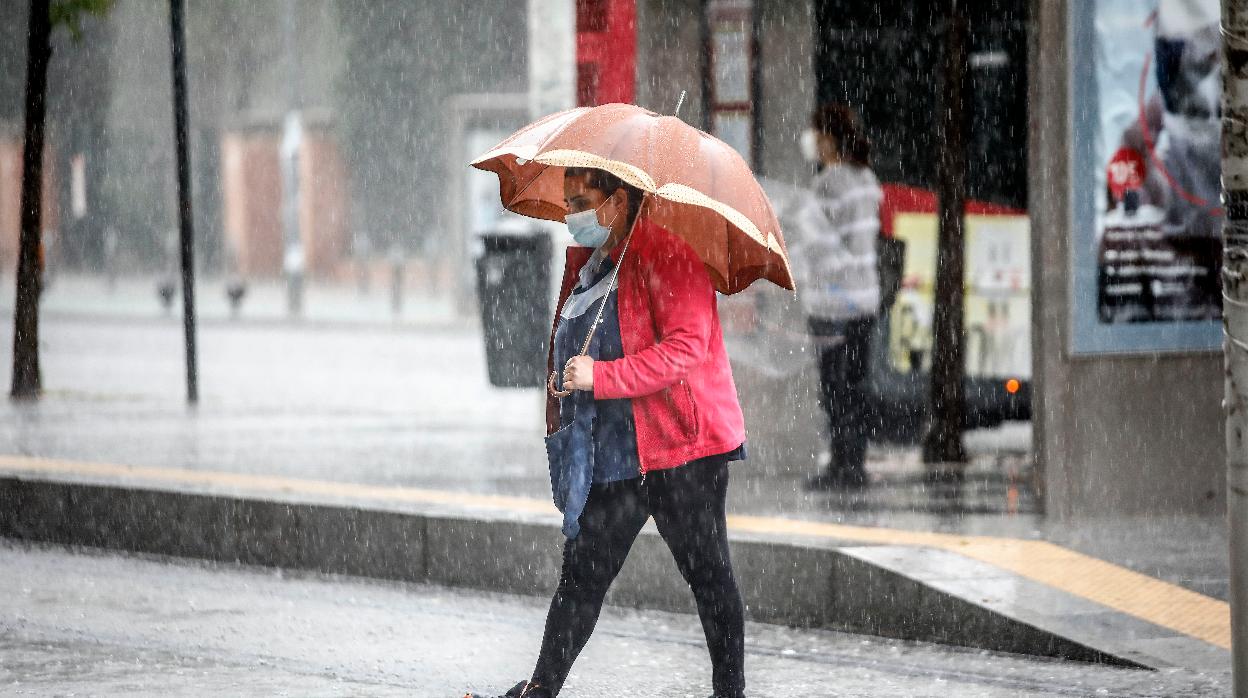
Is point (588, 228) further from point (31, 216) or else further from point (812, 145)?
point (31, 216)

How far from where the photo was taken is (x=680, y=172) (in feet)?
16.1

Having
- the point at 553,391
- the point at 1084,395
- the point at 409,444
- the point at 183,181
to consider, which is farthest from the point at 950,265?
the point at 183,181

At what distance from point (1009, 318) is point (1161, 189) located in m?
2.45

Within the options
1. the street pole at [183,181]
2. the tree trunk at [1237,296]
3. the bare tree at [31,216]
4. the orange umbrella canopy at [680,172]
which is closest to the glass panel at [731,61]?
the street pole at [183,181]

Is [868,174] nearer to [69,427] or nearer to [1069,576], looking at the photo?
[1069,576]

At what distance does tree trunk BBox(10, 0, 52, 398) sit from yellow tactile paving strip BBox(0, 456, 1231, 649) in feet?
14.8

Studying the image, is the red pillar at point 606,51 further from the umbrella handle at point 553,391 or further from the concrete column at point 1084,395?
the umbrella handle at point 553,391

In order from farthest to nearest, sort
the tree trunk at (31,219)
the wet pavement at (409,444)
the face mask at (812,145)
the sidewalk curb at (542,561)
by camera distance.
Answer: the tree trunk at (31,219) < the face mask at (812,145) < the wet pavement at (409,444) < the sidewalk curb at (542,561)

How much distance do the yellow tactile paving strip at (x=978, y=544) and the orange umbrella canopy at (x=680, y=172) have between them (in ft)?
6.66

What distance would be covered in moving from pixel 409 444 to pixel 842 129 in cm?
335

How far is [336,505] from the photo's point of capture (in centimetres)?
804

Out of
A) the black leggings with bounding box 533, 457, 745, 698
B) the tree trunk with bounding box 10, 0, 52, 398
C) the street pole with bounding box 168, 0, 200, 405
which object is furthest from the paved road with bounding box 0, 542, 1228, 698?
the tree trunk with bounding box 10, 0, 52, 398

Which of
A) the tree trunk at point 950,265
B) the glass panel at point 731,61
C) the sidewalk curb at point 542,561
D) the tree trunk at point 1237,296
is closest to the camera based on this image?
the tree trunk at point 1237,296

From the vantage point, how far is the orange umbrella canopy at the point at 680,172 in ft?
16.0
